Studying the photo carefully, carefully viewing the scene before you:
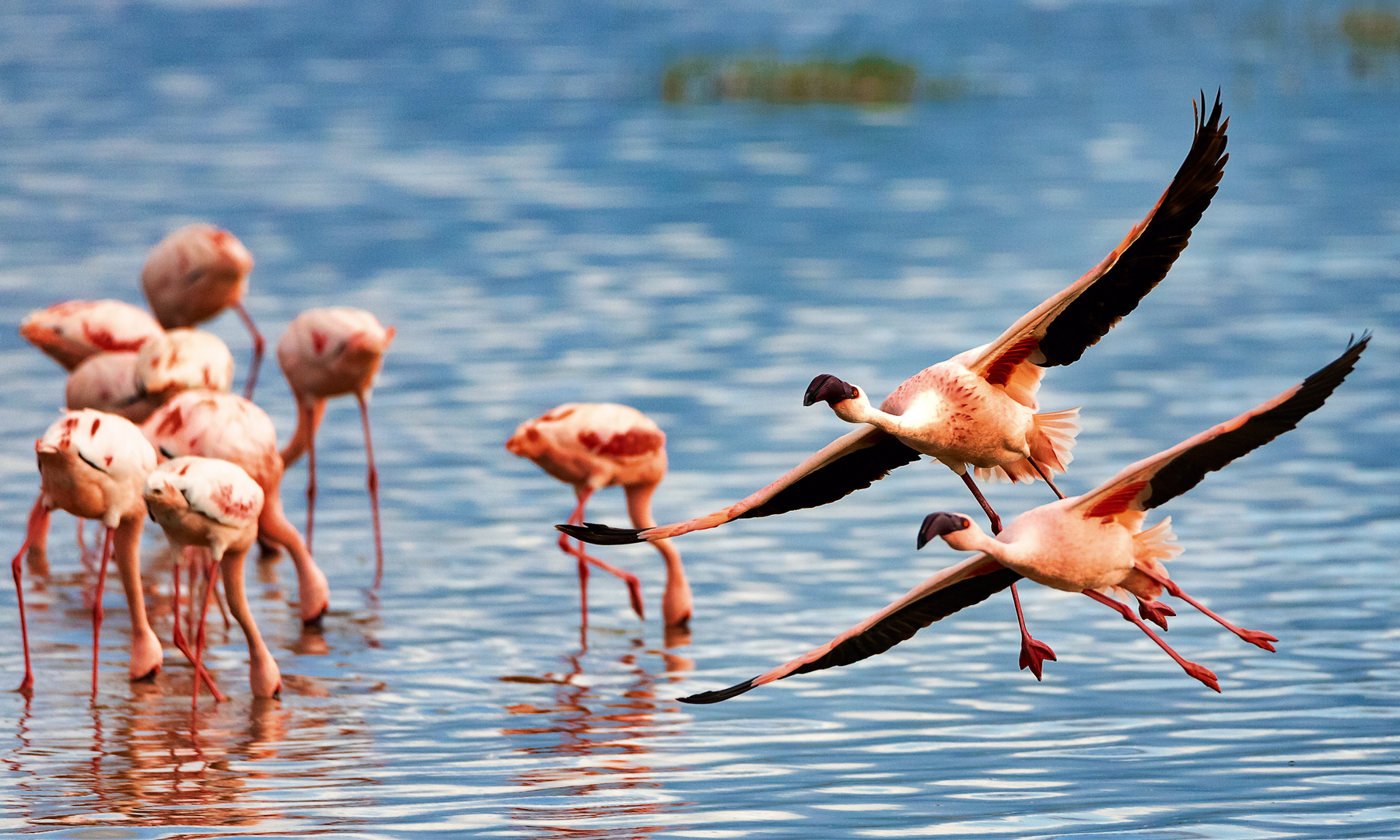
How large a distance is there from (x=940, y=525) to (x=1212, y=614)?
1.03 m

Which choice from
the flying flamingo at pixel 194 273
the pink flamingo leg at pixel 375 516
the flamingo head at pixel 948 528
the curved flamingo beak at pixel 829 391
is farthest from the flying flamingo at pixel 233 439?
the flamingo head at pixel 948 528

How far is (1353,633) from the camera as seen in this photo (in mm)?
13422

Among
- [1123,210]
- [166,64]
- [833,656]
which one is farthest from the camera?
[166,64]

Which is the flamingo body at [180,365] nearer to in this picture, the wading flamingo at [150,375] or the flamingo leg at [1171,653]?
the wading flamingo at [150,375]

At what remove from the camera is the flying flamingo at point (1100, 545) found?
8180mm

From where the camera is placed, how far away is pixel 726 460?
17.8 metres

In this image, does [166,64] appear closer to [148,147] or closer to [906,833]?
[148,147]

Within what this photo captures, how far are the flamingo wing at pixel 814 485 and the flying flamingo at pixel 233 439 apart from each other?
A: 14.6 feet

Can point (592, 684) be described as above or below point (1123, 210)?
below

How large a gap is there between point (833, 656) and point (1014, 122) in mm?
32949

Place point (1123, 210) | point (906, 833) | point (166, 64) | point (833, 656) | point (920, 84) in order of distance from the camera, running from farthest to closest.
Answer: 1. point (166, 64)
2. point (920, 84)
3. point (1123, 210)
4. point (906, 833)
5. point (833, 656)

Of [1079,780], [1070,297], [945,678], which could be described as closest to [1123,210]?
[945,678]

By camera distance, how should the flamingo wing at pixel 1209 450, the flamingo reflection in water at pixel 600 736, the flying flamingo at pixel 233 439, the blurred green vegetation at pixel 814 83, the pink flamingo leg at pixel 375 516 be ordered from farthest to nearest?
the blurred green vegetation at pixel 814 83
the pink flamingo leg at pixel 375 516
the flying flamingo at pixel 233 439
the flamingo reflection in water at pixel 600 736
the flamingo wing at pixel 1209 450

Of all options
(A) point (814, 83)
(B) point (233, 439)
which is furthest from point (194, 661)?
(A) point (814, 83)
